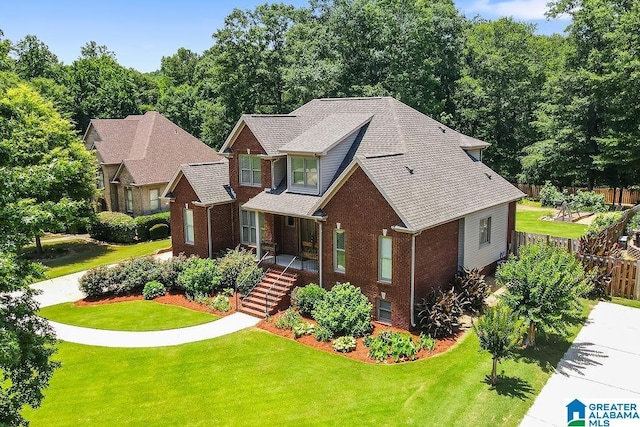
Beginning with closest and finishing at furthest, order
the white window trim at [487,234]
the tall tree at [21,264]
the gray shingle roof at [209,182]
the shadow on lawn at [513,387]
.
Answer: the tall tree at [21,264] < the shadow on lawn at [513,387] < the white window trim at [487,234] < the gray shingle roof at [209,182]

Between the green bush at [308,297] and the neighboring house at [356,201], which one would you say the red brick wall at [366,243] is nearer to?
the neighboring house at [356,201]

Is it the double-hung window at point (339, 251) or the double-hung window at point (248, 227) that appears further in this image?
the double-hung window at point (248, 227)

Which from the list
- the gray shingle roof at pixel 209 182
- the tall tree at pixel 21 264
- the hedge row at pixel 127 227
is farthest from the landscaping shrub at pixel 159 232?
the tall tree at pixel 21 264

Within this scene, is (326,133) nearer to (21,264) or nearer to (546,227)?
(21,264)

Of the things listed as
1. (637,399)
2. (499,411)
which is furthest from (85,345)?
(637,399)

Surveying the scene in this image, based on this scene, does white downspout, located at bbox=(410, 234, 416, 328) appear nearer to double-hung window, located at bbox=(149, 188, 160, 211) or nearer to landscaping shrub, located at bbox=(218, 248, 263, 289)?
landscaping shrub, located at bbox=(218, 248, 263, 289)

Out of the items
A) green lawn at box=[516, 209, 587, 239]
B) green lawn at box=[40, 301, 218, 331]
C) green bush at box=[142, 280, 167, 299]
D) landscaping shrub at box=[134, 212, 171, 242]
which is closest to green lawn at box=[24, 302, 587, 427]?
green lawn at box=[40, 301, 218, 331]
